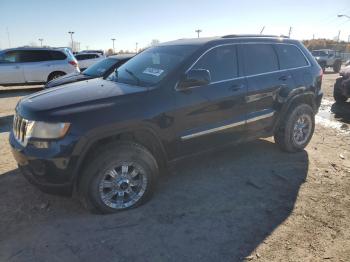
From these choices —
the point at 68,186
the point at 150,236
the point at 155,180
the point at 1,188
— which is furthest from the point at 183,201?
the point at 1,188

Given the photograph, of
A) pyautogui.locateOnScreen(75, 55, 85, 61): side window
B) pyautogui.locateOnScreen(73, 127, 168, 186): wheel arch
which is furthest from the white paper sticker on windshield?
pyautogui.locateOnScreen(75, 55, 85, 61): side window

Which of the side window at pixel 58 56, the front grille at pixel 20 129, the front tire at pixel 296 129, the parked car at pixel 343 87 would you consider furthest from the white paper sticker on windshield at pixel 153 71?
the side window at pixel 58 56

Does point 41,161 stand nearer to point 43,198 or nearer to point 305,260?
point 43,198

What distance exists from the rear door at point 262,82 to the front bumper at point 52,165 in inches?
97.2

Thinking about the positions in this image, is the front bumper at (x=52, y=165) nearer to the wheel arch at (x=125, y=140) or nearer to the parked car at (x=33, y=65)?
the wheel arch at (x=125, y=140)

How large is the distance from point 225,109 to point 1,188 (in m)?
3.03

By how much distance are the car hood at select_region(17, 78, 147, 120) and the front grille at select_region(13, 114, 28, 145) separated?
7 centimetres

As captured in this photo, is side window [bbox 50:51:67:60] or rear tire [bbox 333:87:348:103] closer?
rear tire [bbox 333:87:348:103]

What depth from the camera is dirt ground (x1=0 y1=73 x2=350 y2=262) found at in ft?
9.91

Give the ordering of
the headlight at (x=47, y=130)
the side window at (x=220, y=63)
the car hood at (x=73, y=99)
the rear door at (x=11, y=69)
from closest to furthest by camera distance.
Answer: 1. the headlight at (x=47, y=130)
2. the car hood at (x=73, y=99)
3. the side window at (x=220, y=63)
4. the rear door at (x=11, y=69)

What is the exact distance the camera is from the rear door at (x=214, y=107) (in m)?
3.90

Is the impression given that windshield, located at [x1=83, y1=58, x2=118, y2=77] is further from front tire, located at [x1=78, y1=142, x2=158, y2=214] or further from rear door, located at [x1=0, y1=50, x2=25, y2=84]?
front tire, located at [x1=78, y1=142, x2=158, y2=214]

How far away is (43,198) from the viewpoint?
400 cm

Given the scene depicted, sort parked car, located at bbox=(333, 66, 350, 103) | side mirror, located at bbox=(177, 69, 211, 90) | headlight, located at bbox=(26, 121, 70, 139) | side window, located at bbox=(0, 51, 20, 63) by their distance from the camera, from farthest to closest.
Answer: side window, located at bbox=(0, 51, 20, 63) → parked car, located at bbox=(333, 66, 350, 103) → side mirror, located at bbox=(177, 69, 211, 90) → headlight, located at bbox=(26, 121, 70, 139)
